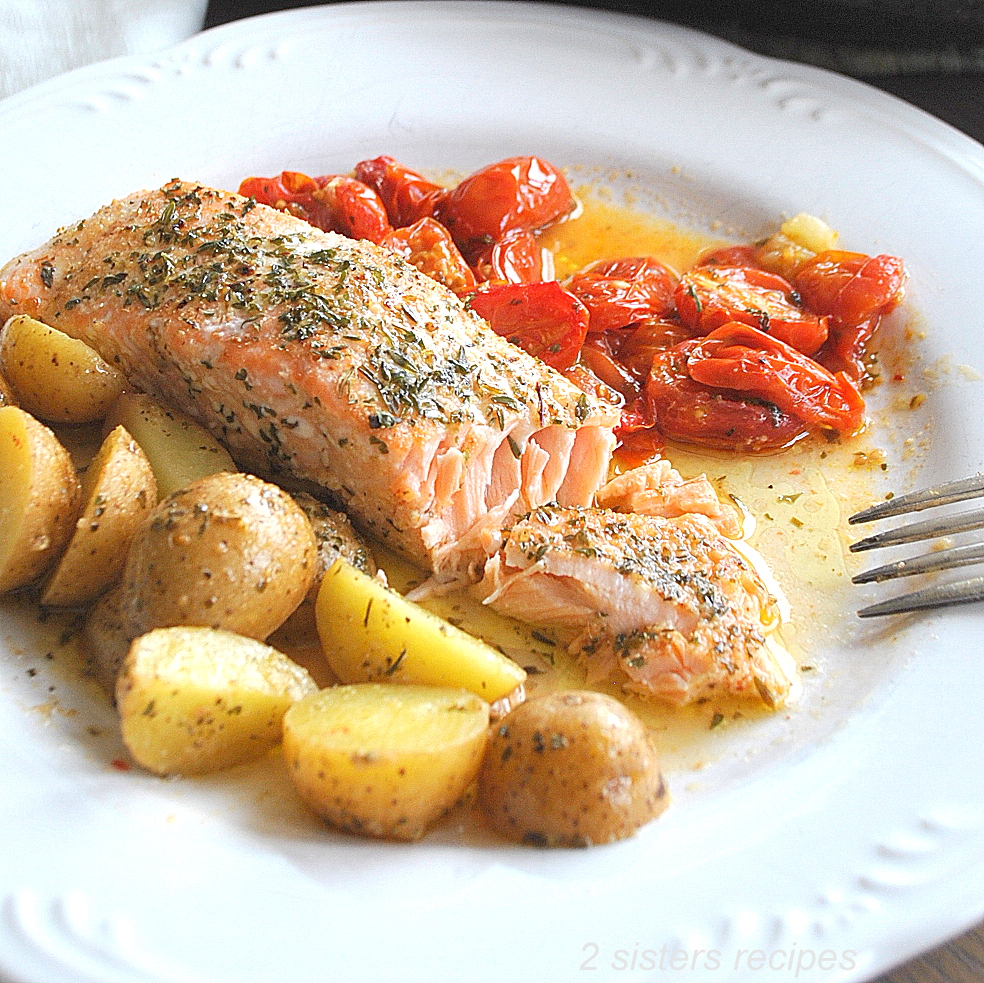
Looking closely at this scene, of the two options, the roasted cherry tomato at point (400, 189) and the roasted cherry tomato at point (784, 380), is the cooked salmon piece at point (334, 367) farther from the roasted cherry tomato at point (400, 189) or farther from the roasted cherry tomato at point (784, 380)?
the roasted cherry tomato at point (400, 189)

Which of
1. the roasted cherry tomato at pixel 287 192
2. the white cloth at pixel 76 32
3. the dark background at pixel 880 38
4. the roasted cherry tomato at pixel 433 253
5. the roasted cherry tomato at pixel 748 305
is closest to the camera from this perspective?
the roasted cherry tomato at pixel 748 305

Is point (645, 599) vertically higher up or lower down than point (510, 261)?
lower down

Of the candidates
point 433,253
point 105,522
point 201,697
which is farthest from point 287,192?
point 201,697

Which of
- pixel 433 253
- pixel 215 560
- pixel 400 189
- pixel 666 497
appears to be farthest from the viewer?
pixel 400 189

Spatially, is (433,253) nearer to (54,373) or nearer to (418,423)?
(418,423)

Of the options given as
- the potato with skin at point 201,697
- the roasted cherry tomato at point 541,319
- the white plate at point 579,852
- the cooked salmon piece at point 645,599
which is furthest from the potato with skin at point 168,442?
the roasted cherry tomato at point 541,319

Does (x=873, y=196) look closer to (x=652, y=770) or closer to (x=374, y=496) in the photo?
(x=374, y=496)

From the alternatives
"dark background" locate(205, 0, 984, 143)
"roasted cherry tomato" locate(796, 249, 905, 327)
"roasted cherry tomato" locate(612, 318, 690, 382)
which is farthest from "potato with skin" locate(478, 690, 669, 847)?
"dark background" locate(205, 0, 984, 143)
